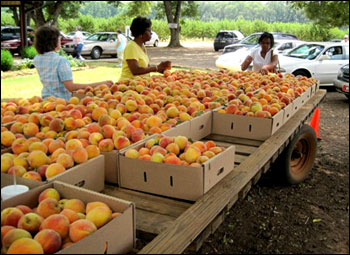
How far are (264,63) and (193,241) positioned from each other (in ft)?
16.5

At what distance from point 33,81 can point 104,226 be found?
10.8 m

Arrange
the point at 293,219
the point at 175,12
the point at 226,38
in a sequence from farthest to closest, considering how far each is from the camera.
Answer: the point at 175,12 → the point at 226,38 → the point at 293,219

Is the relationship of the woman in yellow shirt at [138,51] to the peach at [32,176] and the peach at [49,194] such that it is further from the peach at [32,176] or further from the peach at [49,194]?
the peach at [49,194]

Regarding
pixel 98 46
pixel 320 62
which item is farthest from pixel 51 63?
pixel 98 46

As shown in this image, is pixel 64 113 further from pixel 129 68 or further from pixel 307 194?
pixel 307 194

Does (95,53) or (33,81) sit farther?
(95,53)

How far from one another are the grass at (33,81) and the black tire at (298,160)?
21.0 feet

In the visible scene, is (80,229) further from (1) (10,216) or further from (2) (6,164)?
(2) (6,164)

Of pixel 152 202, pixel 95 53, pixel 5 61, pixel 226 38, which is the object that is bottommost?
pixel 152 202

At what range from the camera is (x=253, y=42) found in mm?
16109

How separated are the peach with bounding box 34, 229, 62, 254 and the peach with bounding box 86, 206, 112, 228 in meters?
0.13

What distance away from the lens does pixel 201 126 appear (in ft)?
8.93

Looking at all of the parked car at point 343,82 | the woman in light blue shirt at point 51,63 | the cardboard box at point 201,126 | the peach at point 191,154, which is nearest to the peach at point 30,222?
the peach at point 191,154

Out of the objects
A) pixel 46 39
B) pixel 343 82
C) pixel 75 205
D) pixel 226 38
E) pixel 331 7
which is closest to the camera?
pixel 75 205
